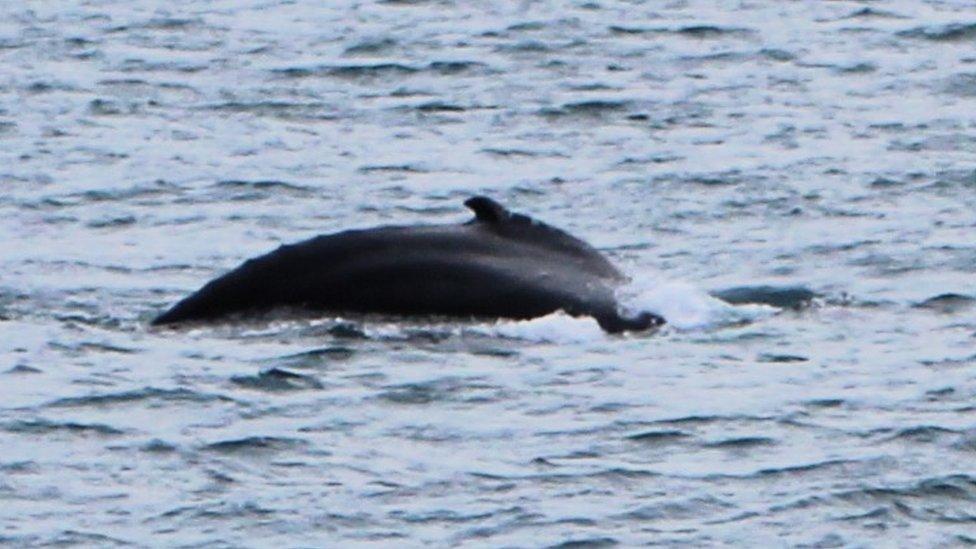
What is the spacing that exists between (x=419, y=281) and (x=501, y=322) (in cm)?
49

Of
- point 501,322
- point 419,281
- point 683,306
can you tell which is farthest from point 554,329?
point 683,306

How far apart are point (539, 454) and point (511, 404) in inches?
40.9

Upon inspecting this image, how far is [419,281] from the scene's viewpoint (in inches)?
720

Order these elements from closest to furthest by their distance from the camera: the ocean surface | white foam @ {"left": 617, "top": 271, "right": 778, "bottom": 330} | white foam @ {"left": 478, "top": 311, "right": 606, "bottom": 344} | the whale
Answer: the ocean surface < white foam @ {"left": 478, "top": 311, "right": 606, "bottom": 344} < the whale < white foam @ {"left": 617, "top": 271, "right": 778, "bottom": 330}

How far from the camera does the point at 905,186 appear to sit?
79.5 feet

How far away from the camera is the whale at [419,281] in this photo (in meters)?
18.3

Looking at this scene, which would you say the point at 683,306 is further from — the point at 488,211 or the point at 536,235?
the point at 488,211

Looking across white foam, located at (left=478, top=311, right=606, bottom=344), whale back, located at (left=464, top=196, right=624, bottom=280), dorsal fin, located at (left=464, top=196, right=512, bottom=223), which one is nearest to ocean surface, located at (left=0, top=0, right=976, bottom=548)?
white foam, located at (left=478, top=311, right=606, bottom=344)

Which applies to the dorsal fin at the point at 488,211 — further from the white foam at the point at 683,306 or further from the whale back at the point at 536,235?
the white foam at the point at 683,306

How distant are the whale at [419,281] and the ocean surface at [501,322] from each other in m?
0.15

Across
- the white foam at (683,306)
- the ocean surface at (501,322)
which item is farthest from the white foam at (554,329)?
the white foam at (683,306)

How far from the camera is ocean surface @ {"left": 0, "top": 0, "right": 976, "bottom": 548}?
14805 millimetres

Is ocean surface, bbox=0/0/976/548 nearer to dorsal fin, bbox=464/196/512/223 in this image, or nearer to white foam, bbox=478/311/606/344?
white foam, bbox=478/311/606/344

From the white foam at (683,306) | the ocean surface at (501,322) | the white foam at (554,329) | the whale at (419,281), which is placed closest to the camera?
the ocean surface at (501,322)
